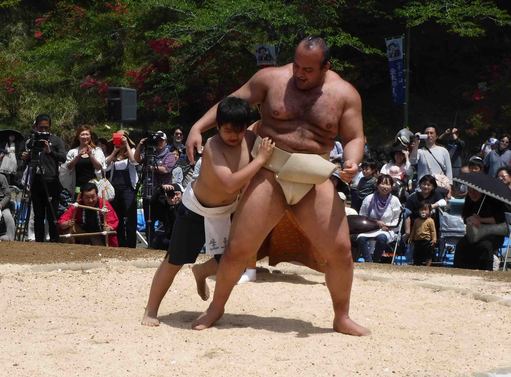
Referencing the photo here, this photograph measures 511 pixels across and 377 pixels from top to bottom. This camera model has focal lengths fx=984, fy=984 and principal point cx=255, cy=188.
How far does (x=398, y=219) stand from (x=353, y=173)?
3.54m

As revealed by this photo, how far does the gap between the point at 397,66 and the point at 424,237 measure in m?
6.49

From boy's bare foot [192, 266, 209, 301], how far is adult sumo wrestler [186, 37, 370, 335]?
0.45m

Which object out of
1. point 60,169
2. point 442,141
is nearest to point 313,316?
point 60,169

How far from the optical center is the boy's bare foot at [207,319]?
402cm

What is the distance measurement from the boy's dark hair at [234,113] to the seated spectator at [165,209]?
364cm

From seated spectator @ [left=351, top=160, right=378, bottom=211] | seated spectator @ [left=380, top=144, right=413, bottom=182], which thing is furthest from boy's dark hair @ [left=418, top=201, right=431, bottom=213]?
seated spectator @ [left=380, top=144, right=413, bottom=182]

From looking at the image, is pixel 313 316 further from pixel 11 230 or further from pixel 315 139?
pixel 11 230

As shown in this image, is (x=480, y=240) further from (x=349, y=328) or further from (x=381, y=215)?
(x=349, y=328)

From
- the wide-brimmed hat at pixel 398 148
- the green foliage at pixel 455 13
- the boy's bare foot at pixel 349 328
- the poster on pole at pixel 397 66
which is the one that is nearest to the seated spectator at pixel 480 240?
the wide-brimmed hat at pixel 398 148

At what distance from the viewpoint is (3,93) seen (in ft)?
48.6

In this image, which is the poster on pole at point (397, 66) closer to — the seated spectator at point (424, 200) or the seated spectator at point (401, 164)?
the seated spectator at point (401, 164)

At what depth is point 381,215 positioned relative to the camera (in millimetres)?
7160

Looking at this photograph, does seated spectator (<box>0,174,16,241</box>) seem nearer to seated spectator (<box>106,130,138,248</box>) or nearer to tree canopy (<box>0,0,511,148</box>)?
seated spectator (<box>106,130,138,248</box>)

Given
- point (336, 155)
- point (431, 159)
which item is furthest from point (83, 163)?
point (431, 159)
